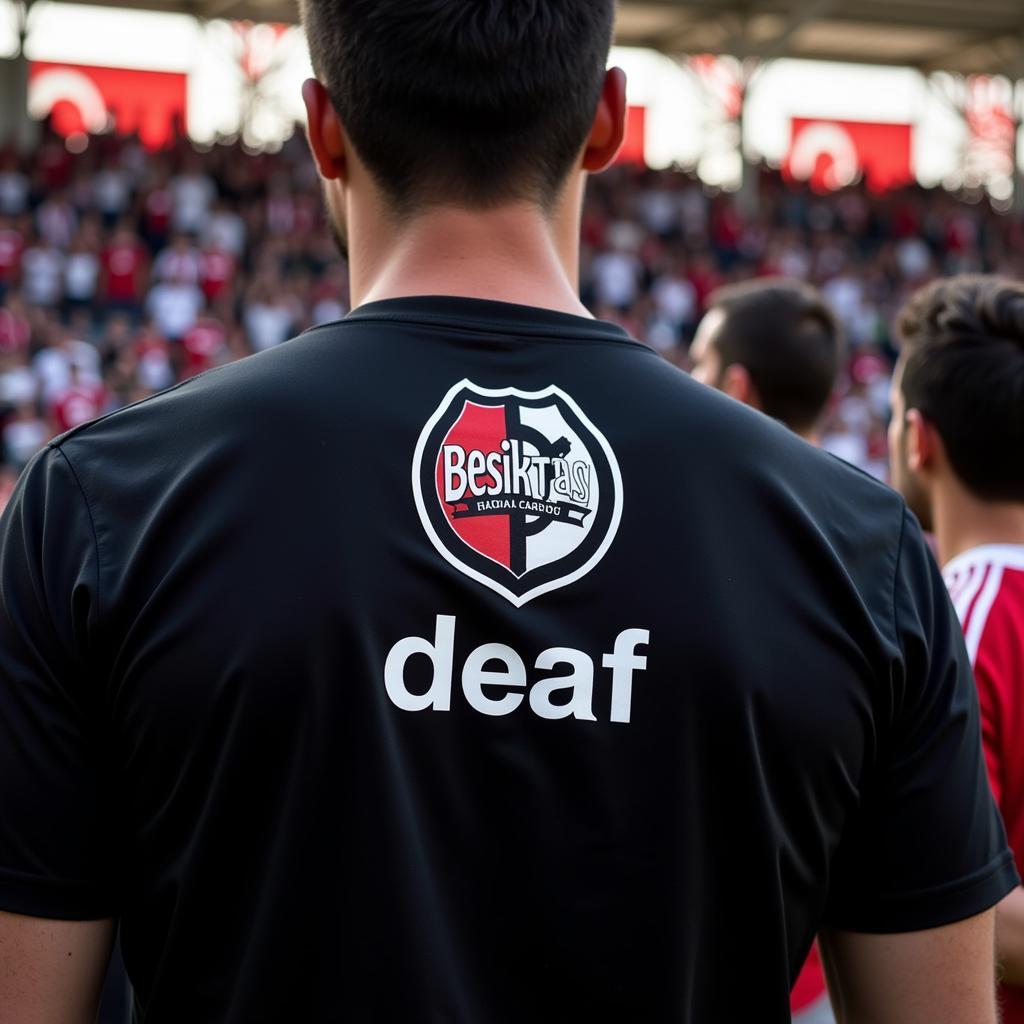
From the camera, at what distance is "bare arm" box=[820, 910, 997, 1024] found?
4.31 ft

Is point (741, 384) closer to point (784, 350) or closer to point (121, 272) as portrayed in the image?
point (784, 350)

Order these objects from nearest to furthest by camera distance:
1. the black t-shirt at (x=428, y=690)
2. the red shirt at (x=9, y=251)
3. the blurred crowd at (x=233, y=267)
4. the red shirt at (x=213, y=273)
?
1. the black t-shirt at (x=428, y=690)
2. the blurred crowd at (x=233, y=267)
3. the red shirt at (x=9, y=251)
4. the red shirt at (x=213, y=273)

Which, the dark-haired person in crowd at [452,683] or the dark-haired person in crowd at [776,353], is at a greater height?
the dark-haired person in crowd at [776,353]

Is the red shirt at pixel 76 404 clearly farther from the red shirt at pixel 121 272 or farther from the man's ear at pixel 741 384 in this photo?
the man's ear at pixel 741 384

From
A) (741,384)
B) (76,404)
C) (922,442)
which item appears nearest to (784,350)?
(741,384)

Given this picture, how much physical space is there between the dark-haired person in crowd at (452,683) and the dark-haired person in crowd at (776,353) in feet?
7.49

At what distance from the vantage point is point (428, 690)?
118 cm

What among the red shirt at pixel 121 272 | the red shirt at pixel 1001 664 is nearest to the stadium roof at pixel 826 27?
the red shirt at pixel 121 272

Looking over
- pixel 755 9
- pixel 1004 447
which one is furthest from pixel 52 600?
pixel 755 9

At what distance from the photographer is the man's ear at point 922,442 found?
2.46 meters

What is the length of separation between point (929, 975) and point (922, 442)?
1.32 meters

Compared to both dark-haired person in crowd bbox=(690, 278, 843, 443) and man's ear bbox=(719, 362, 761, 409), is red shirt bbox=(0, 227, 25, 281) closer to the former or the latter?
dark-haired person in crowd bbox=(690, 278, 843, 443)

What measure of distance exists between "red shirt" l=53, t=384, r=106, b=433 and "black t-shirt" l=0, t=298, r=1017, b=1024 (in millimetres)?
12083

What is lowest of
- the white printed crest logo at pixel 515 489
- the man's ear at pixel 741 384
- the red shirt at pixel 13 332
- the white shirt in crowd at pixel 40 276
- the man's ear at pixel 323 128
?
the white printed crest logo at pixel 515 489
